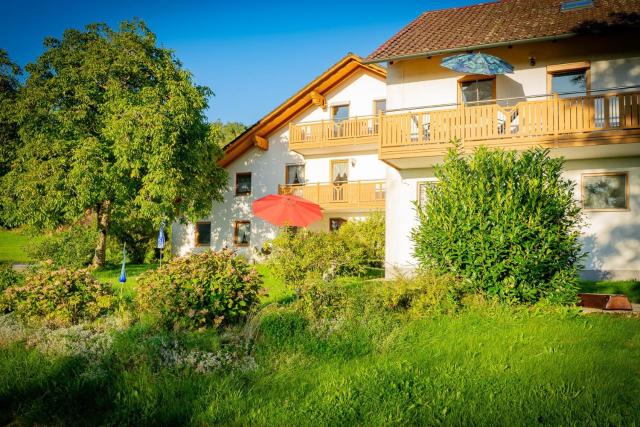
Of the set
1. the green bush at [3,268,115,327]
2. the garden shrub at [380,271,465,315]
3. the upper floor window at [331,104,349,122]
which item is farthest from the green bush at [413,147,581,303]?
the upper floor window at [331,104,349,122]

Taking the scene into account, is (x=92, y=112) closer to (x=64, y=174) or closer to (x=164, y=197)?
(x=64, y=174)

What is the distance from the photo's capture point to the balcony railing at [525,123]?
13023 mm

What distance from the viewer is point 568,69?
49.2 ft

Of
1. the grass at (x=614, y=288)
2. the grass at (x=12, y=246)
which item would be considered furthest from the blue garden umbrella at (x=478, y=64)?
the grass at (x=12, y=246)

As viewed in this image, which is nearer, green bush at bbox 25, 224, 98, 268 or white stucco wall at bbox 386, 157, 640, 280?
white stucco wall at bbox 386, 157, 640, 280

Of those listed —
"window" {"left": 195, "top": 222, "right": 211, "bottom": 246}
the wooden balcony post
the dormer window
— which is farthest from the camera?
"window" {"left": 195, "top": 222, "right": 211, "bottom": 246}

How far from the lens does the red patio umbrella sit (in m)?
18.0

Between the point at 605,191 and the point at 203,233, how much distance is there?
2088 cm

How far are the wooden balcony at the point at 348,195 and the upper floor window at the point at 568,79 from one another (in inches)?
354

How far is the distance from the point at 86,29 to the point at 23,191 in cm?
800

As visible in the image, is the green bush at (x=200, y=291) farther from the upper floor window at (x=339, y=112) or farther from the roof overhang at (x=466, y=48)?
the upper floor window at (x=339, y=112)

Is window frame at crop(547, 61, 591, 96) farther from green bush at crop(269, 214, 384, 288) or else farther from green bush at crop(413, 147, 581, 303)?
green bush at crop(269, 214, 384, 288)

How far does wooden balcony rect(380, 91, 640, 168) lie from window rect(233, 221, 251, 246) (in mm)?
13603

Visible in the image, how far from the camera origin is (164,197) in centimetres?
2086
